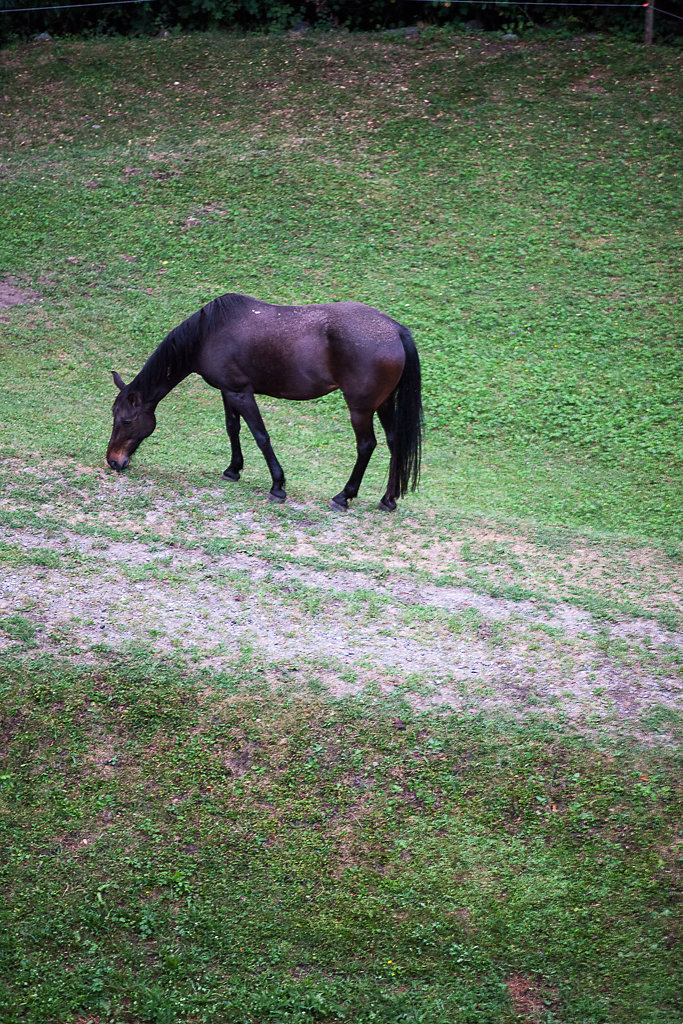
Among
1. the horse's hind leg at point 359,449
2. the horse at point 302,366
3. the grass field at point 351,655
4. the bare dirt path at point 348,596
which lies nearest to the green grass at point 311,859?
the grass field at point 351,655

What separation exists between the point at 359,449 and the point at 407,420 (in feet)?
1.80

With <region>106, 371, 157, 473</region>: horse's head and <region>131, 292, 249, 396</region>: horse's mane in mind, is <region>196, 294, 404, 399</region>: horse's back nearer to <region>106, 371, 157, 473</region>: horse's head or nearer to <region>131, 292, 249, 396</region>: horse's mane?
<region>131, 292, 249, 396</region>: horse's mane

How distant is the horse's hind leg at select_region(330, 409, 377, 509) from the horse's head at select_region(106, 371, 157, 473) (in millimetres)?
2003

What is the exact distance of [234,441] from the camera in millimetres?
9750

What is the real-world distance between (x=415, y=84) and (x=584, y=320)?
8479 millimetres

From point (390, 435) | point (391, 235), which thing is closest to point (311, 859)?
point (390, 435)

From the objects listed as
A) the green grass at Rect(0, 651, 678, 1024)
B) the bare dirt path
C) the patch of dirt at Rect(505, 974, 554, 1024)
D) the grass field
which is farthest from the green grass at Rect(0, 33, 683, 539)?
the patch of dirt at Rect(505, 974, 554, 1024)

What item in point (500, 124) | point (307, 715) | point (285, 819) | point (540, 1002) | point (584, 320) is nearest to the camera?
point (540, 1002)

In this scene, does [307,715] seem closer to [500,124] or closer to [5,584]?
[5,584]

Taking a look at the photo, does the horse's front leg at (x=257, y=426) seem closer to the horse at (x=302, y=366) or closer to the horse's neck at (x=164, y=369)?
the horse at (x=302, y=366)

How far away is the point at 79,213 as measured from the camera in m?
17.2

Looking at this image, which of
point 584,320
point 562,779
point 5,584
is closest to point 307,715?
point 562,779

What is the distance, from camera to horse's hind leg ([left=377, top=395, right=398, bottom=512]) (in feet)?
29.6

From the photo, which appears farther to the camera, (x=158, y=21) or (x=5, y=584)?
(x=158, y=21)
